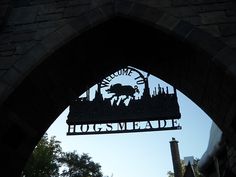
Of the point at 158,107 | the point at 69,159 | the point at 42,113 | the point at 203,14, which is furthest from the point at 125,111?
the point at 69,159

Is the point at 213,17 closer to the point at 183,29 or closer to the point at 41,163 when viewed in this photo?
the point at 183,29

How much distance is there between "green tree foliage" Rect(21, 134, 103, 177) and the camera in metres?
18.8

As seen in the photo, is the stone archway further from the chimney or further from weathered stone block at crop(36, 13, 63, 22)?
the chimney

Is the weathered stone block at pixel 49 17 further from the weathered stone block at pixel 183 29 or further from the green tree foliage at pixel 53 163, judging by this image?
the green tree foliage at pixel 53 163

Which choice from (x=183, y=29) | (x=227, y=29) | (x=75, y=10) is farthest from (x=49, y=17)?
(x=227, y=29)

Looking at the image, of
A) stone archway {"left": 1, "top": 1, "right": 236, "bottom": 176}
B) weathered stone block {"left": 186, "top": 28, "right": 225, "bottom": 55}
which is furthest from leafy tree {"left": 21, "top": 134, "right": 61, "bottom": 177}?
weathered stone block {"left": 186, "top": 28, "right": 225, "bottom": 55}

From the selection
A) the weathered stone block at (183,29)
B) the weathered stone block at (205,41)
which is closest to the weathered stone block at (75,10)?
the weathered stone block at (183,29)

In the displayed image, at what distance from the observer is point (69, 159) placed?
32.1m

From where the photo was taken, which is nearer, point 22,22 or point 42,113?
point 22,22

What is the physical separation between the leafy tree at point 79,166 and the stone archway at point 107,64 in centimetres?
2698

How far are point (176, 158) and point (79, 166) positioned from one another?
48.0 feet

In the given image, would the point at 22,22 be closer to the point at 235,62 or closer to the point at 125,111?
the point at 125,111

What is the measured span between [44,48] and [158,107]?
2.72 m

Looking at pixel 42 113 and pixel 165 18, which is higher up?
pixel 165 18
